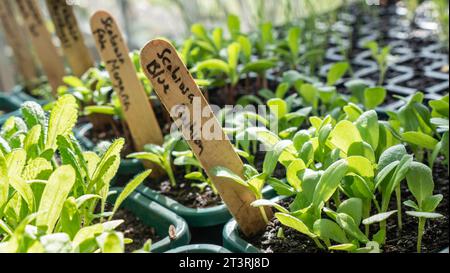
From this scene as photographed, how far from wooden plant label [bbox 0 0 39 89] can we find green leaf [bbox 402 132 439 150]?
1.19 metres

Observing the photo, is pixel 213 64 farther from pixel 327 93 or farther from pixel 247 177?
pixel 247 177

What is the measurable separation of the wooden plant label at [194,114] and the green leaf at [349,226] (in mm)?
159

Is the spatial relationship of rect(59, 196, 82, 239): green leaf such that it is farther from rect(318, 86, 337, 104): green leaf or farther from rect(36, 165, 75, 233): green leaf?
rect(318, 86, 337, 104): green leaf

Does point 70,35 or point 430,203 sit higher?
point 70,35

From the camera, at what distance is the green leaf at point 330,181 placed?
745 millimetres

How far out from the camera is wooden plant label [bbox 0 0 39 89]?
1738 millimetres

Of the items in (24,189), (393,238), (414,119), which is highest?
(24,189)

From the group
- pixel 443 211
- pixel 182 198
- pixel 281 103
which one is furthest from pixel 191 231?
pixel 443 211

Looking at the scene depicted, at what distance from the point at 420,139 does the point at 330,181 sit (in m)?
0.26

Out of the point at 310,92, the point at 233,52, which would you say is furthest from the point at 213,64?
the point at 310,92

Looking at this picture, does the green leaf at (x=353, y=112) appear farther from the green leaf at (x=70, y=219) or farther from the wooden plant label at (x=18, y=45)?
the wooden plant label at (x=18, y=45)

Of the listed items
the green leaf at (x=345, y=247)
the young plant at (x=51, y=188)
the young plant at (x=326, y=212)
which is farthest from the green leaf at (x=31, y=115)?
the green leaf at (x=345, y=247)

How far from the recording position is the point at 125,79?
1091 mm

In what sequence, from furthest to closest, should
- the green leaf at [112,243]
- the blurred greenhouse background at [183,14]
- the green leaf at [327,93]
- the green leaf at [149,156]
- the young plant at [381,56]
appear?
the blurred greenhouse background at [183,14]
the young plant at [381,56]
the green leaf at [327,93]
the green leaf at [149,156]
the green leaf at [112,243]
